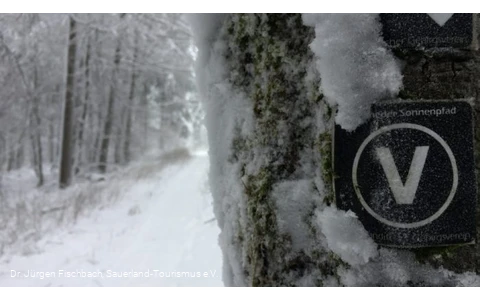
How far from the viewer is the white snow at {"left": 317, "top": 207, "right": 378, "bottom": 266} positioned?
0.76m

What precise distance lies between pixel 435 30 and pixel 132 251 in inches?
167

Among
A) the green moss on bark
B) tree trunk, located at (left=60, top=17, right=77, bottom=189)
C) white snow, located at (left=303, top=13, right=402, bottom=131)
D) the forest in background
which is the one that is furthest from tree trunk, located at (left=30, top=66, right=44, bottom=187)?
white snow, located at (left=303, top=13, right=402, bottom=131)

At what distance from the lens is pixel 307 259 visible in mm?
849

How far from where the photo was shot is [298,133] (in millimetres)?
884

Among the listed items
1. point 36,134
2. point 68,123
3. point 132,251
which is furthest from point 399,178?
point 36,134

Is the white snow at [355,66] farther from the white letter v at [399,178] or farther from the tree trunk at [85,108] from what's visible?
the tree trunk at [85,108]

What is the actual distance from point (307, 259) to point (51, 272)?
3.42 m

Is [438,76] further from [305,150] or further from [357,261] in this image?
[357,261]

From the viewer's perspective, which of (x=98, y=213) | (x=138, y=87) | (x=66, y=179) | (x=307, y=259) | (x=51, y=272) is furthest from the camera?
(x=138, y=87)

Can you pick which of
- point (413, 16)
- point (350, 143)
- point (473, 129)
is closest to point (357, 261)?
point (350, 143)

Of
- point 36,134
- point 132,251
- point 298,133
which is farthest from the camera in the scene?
point 36,134

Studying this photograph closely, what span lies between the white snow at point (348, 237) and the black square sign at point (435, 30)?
0.39 metres

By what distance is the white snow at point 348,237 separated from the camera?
76 centimetres

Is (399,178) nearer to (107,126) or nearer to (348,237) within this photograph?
(348,237)
